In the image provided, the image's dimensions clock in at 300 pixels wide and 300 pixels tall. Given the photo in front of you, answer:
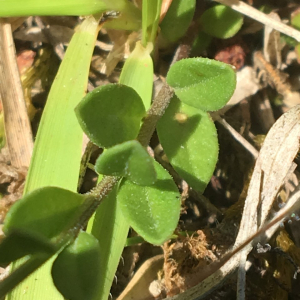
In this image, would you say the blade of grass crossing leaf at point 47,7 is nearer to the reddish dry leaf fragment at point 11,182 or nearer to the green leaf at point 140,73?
the green leaf at point 140,73

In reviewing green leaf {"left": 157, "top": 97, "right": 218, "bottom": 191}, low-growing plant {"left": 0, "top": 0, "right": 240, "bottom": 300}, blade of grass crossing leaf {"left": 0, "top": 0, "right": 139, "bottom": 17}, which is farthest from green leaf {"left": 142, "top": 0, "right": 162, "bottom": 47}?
green leaf {"left": 157, "top": 97, "right": 218, "bottom": 191}

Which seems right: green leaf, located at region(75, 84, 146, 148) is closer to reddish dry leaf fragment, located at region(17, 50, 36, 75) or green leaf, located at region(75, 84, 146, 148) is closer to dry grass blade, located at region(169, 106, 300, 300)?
dry grass blade, located at region(169, 106, 300, 300)

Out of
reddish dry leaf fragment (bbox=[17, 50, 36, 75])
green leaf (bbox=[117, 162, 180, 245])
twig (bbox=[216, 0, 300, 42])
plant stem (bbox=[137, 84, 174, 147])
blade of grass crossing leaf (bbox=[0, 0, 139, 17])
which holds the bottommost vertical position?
green leaf (bbox=[117, 162, 180, 245])

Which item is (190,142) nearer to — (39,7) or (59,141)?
(59,141)

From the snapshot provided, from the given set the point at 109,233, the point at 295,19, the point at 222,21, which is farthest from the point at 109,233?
the point at 295,19

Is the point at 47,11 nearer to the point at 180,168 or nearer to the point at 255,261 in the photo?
the point at 180,168

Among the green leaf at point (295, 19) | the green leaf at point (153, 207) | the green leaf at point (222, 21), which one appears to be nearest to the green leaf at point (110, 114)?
the green leaf at point (153, 207)

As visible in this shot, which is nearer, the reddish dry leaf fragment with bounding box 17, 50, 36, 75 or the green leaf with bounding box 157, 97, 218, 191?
the green leaf with bounding box 157, 97, 218, 191

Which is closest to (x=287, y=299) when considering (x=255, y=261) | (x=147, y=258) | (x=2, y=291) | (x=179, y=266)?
(x=255, y=261)
